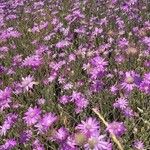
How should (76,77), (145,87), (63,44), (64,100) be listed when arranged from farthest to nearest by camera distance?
1. (63,44)
2. (76,77)
3. (64,100)
4. (145,87)

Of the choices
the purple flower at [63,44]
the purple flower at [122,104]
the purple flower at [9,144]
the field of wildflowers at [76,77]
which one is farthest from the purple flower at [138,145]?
the purple flower at [63,44]

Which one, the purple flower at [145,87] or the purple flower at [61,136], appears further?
the purple flower at [145,87]

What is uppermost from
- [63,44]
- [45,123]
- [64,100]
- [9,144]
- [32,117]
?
[45,123]

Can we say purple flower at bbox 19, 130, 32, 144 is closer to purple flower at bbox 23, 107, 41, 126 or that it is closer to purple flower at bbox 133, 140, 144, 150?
purple flower at bbox 23, 107, 41, 126

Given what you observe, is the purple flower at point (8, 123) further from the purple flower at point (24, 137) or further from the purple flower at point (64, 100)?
the purple flower at point (64, 100)

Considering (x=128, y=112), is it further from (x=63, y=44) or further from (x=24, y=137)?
(x=63, y=44)

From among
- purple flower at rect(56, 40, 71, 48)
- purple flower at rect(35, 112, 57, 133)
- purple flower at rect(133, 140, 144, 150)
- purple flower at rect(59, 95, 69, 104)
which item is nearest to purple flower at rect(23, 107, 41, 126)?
purple flower at rect(35, 112, 57, 133)

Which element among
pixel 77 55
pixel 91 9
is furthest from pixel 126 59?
pixel 91 9

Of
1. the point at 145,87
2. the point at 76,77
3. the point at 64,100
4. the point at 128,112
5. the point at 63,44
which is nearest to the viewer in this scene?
the point at 145,87

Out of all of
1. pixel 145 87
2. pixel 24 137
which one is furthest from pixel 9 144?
pixel 145 87
